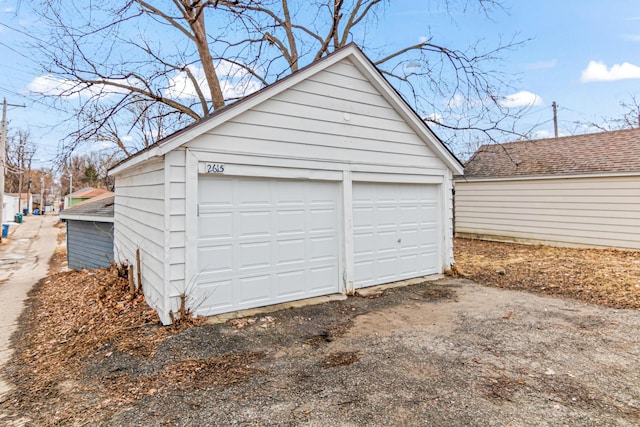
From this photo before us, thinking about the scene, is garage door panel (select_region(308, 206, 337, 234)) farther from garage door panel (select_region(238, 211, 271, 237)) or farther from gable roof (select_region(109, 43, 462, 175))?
gable roof (select_region(109, 43, 462, 175))

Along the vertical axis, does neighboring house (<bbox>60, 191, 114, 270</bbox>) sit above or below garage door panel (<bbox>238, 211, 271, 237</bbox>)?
below

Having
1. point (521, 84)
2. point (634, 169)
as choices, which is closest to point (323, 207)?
point (521, 84)

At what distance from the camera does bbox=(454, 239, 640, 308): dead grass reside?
21.1ft

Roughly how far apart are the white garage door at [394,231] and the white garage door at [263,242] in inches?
23.9

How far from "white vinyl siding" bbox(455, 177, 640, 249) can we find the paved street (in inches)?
575

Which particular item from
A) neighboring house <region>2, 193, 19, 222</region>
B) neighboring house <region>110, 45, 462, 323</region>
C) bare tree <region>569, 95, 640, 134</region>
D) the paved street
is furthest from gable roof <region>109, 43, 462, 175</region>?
neighboring house <region>2, 193, 19, 222</region>

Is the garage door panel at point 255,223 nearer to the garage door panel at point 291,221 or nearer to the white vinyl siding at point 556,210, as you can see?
the garage door panel at point 291,221

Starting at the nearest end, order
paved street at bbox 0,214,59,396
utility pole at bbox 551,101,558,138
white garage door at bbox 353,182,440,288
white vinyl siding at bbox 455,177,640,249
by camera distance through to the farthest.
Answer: paved street at bbox 0,214,59,396, white garage door at bbox 353,182,440,288, white vinyl siding at bbox 455,177,640,249, utility pole at bbox 551,101,558,138

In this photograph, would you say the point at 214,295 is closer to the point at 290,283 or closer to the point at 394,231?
the point at 290,283

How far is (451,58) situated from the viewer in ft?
36.5

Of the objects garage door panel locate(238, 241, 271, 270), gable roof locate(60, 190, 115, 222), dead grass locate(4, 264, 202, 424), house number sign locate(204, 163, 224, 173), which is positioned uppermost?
house number sign locate(204, 163, 224, 173)

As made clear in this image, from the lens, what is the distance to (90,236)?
11812 mm

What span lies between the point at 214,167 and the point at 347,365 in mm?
3237

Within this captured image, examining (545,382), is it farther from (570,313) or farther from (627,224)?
(627,224)
